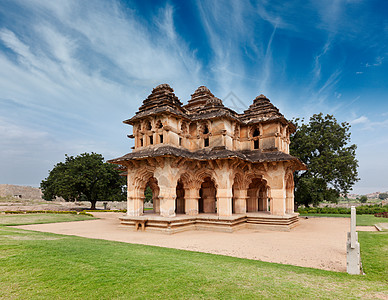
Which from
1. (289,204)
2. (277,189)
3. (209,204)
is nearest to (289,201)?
(289,204)

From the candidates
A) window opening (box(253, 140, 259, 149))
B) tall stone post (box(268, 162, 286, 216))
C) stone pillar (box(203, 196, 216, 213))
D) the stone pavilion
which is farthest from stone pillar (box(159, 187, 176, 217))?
window opening (box(253, 140, 259, 149))

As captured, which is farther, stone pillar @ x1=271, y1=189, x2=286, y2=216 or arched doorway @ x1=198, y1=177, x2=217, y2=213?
arched doorway @ x1=198, y1=177, x2=217, y2=213

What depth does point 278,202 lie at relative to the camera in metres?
17.6

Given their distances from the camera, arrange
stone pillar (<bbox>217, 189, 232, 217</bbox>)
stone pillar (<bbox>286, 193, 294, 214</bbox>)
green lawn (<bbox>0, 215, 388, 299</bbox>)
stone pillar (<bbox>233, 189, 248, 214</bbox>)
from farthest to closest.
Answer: stone pillar (<bbox>286, 193, 294, 214</bbox>)
stone pillar (<bbox>233, 189, 248, 214</bbox>)
stone pillar (<bbox>217, 189, 232, 217</bbox>)
green lawn (<bbox>0, 215, 388, 299</bbox>)

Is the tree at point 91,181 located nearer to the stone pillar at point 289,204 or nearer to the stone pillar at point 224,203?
the stone pillar at point 224,203

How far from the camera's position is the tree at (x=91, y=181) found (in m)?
34.6

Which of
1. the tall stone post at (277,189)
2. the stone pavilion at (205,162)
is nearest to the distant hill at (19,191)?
the stone pavilion at (205,162)

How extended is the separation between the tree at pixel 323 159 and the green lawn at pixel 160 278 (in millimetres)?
21104

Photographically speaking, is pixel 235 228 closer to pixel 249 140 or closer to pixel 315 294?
pixel 249 140

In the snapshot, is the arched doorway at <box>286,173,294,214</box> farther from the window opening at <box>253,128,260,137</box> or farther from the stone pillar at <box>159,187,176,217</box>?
the stone pillar at <box>159,187,176,217</box>

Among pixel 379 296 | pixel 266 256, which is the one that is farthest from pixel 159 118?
pixel 379 296

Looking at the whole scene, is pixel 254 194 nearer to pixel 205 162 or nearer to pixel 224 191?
pixel 224 191

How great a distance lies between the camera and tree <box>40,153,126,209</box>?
1362 inches

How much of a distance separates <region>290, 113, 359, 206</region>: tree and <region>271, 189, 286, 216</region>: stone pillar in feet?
Result: 38.9
